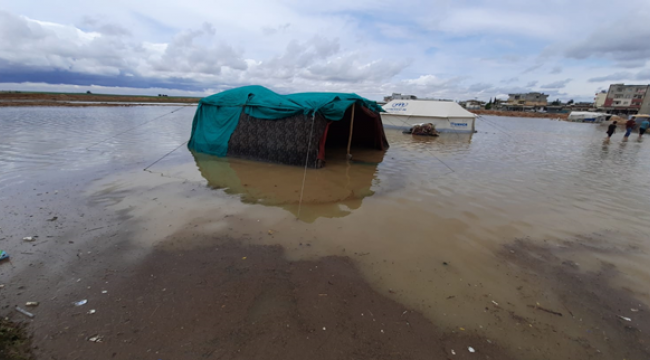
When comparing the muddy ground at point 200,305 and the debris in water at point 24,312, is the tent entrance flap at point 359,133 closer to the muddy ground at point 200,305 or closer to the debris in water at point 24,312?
the muddy ground at point 200,305

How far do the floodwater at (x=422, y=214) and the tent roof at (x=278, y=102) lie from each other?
1.68 m

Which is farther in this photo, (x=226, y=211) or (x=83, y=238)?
(x=226, y=211)

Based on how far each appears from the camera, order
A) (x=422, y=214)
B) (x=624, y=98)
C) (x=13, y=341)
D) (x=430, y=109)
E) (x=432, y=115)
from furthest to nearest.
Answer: (x=624, y=98) < (x=430, y=109) < (x=432, y=115) < (x=422, y=214) < (x=13, y=341)

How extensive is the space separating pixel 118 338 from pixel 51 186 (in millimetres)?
5516

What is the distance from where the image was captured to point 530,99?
92312 mm

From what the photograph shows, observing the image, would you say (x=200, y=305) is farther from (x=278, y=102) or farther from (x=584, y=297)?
(x=278, y=102)

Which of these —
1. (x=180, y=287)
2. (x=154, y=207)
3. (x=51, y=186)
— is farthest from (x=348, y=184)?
(x=51, y=186)

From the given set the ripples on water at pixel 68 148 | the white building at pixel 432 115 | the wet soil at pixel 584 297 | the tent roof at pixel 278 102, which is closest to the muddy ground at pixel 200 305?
the wet soil at pixel 584 297

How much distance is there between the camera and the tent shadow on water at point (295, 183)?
559 centimetres

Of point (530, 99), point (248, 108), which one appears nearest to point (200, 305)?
point (248, 108)

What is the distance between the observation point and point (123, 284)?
3.06m

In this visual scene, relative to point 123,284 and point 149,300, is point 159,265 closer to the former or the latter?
point 123,284

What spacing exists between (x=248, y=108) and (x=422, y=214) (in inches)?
262

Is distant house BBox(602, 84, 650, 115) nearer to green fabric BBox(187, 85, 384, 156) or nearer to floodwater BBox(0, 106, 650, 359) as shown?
floodwater BBox(0, 106, 650, 359)
